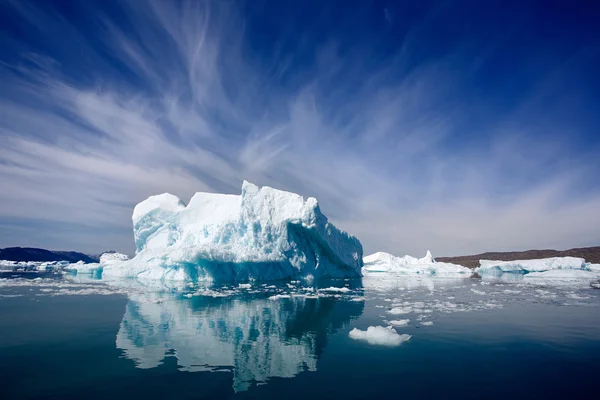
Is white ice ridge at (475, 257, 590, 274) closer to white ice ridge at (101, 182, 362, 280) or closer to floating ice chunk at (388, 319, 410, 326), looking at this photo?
white ice ridge at (101, 182, 362, 280)

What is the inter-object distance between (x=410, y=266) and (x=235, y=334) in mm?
50342

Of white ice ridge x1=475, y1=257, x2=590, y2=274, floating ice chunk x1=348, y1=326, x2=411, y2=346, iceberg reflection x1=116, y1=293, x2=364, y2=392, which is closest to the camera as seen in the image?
iceberg reflection x1=116, y1=293, x2=364, y2=392

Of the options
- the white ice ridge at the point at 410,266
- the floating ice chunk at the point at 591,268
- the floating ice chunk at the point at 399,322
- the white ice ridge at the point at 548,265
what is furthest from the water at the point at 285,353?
the floating ice chunk at the point at 591,268

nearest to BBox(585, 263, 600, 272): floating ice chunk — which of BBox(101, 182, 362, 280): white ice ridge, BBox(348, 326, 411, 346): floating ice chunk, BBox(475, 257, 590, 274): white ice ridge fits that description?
BBox(475, 257, 590, 274): white ice ridge

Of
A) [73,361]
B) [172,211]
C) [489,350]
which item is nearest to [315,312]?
[489,350]

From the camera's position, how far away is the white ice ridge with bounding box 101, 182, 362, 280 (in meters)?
23.4

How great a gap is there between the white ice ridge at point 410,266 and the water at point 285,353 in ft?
125

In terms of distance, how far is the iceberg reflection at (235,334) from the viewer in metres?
6.07

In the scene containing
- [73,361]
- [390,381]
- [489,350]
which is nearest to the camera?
[390,381]

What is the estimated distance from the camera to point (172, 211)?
1148 inches

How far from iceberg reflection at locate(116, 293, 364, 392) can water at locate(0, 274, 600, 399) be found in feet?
0.12

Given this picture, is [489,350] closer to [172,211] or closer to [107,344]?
[107,344]

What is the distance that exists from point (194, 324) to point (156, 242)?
22.4 metres

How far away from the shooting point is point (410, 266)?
54.2 meters
